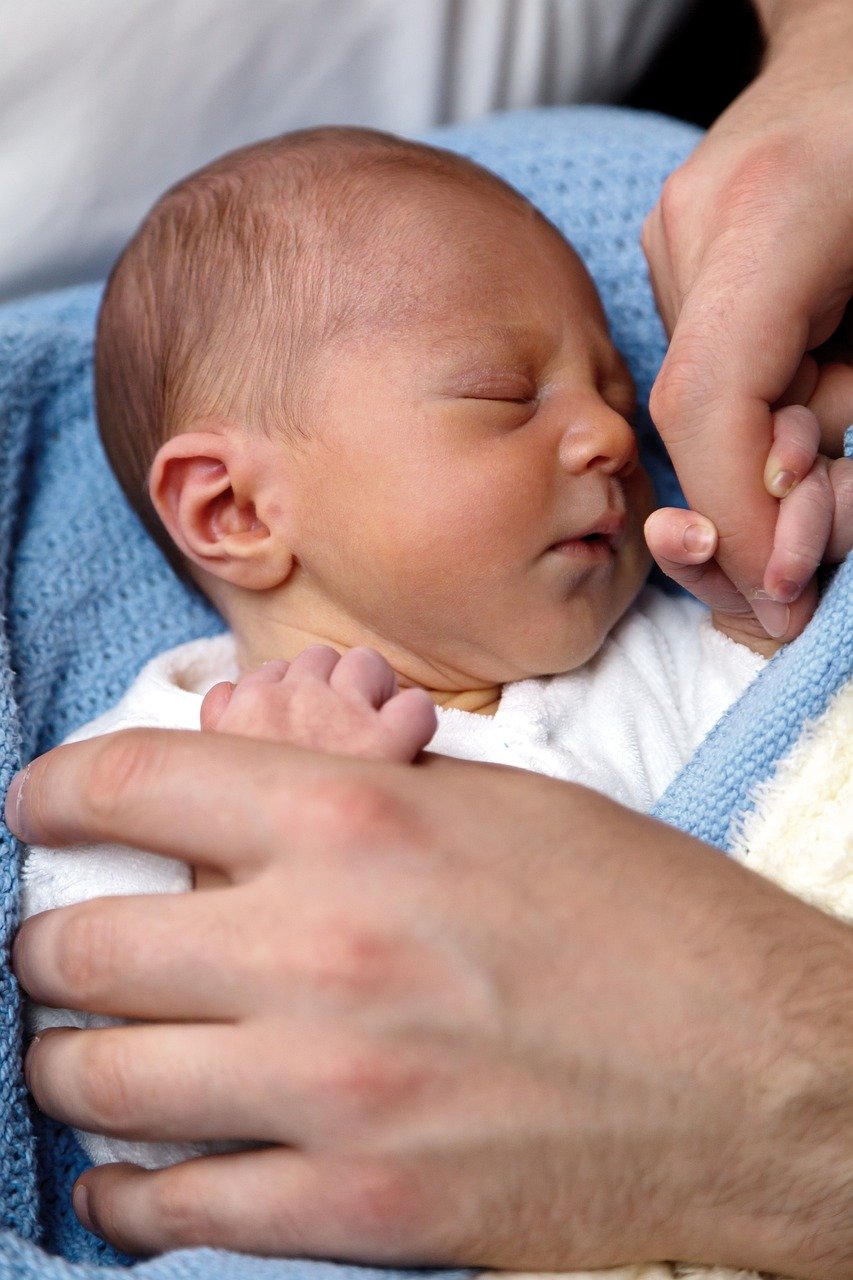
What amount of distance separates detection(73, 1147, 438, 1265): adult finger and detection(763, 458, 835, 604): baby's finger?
648 millimetres

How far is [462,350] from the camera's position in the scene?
1349 millimetres

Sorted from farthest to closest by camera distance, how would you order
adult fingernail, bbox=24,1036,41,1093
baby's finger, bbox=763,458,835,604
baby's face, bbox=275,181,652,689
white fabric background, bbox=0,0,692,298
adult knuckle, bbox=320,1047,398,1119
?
white fabric background, bbox=0,0,692,298
baby's face, bbox=275,181,652,689
baby's finger, bbox=763,458,835,604
adult fingernail, bbox=24,1036,41,1093
adult knuckle, bbox=320,1047,398,1119

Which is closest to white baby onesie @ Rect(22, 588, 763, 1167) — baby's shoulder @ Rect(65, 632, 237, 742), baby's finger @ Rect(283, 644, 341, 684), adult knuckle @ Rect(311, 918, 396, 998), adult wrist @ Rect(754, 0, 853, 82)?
baby's shoulder @ Rect(65, 632, 237, 742)

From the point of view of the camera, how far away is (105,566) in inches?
64.7

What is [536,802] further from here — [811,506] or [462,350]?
[462,350]

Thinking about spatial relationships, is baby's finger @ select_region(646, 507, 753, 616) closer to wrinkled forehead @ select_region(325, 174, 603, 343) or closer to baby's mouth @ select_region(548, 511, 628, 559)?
baby's mouth @ select_region(548, 511, 628, 559)

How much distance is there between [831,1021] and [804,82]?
3.30ft

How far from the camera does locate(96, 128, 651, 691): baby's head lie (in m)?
1.34

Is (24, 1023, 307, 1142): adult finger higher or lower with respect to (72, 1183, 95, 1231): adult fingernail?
higher

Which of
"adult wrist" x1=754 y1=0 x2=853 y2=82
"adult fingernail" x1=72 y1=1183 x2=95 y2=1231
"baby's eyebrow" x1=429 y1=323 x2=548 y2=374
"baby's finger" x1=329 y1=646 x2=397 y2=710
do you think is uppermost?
"adult wrist" x1=754 y1=0 x2=853 y2=82

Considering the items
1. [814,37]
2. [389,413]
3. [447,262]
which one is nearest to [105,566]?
[389,413]

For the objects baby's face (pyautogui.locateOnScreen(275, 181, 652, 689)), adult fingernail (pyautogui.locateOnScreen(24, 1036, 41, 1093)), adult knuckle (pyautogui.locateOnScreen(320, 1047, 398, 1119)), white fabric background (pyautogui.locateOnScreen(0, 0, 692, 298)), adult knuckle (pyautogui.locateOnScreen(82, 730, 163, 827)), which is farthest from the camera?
white fabric background (pyautogui.locateOnScreen(0, 0, 692, 298))

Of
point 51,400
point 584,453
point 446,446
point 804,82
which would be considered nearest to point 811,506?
point 584,453

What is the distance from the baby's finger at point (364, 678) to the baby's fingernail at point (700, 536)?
335 mm
